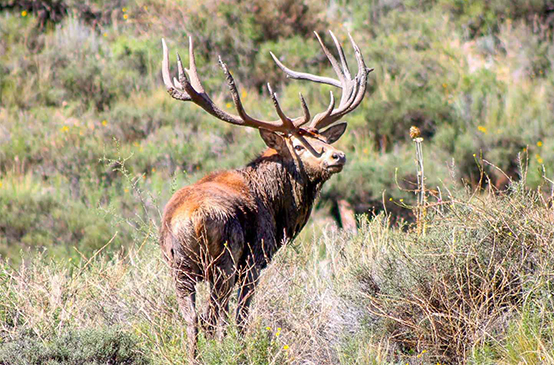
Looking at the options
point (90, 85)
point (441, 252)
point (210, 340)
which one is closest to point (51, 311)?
point (210, 340)

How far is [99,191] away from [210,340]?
833 centimetres

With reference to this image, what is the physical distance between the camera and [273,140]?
7.07m

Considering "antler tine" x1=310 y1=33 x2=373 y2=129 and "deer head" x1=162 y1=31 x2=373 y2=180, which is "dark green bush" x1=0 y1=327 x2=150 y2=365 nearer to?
"deer head" x1=162 y1=31 x2=373 y2=180

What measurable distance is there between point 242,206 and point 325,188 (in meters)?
7.37

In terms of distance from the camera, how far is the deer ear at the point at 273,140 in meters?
7.02

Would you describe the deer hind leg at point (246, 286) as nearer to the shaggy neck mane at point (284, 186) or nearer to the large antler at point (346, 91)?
the shaggy neck mane at point (284, 186)

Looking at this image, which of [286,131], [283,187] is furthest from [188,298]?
[286,131]

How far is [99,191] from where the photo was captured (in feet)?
44.7

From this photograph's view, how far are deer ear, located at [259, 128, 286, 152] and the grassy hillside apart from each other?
886mm

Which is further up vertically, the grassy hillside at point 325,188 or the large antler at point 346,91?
the large antler at point 346,91

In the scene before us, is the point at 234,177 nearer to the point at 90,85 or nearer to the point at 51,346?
the point at 51,346

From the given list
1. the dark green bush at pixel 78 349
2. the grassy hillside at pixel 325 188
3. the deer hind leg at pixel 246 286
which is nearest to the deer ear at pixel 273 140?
the grassy hillside at pixel 325 188

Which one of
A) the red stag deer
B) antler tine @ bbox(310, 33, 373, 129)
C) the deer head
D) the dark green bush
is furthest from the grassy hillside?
antler tine @ bbox(310, 33, 373, 129)

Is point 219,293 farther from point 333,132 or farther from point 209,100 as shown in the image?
point 333,132
